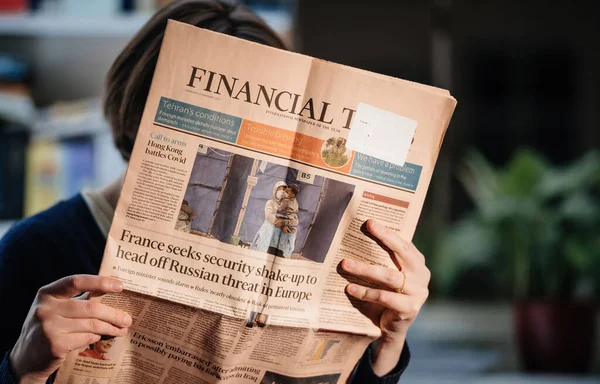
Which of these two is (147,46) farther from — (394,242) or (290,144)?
(394,242)

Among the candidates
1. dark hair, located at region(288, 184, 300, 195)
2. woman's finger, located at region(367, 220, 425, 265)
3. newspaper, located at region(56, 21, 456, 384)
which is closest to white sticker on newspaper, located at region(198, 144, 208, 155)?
newspaper, located at region(56, 21, 456, 384)

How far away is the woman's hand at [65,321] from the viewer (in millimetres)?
672

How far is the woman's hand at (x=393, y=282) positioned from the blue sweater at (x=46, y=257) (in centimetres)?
12

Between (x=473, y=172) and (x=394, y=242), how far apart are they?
2.00m

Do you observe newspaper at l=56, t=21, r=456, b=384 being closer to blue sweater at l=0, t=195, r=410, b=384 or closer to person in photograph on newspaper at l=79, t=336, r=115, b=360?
person in photograph on newspaper at l=79, t=336, r=115, b=360

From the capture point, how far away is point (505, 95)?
4023mm

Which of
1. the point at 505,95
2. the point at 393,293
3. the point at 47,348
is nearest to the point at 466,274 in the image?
the point at 505,95

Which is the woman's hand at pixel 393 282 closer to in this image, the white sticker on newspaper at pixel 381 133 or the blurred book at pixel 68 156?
the white sticker on newspaper at pixel 381 133

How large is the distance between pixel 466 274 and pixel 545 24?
→ 6.11ft

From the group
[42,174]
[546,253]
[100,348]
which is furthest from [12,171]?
[546,253]

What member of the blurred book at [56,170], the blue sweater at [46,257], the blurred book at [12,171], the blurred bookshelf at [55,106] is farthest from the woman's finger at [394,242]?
the blurred book at [12,171]

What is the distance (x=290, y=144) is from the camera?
0.73m

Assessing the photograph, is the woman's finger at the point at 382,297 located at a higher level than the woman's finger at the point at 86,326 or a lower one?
higher

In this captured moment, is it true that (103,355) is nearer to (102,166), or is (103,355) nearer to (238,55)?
(238,55)
